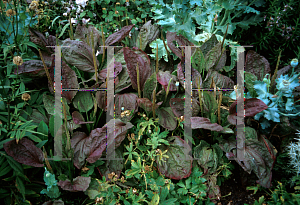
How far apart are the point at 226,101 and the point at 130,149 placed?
2.40 ft

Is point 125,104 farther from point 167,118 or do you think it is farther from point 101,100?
point 167,118

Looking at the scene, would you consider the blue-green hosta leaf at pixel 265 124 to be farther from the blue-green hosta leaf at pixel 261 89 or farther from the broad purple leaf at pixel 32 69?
the broad purple leaf at pixel 32 69

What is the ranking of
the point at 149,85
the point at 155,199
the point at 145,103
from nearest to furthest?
1. the point at 155,199
2. the point at 145,103
3. the point at 149,85

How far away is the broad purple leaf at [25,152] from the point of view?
1.25 meters

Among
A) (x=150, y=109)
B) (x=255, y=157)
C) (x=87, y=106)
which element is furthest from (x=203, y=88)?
(x=87, y=106)

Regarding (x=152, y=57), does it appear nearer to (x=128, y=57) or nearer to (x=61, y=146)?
(x=128, y=57)

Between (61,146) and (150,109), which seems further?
(150,109)

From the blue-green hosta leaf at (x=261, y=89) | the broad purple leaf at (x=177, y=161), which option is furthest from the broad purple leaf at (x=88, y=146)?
the blue-green hosta leaf at (x=261, y=89)

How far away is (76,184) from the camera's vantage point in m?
1.33

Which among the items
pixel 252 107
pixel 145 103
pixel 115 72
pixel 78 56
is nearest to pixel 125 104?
pixel 145 103

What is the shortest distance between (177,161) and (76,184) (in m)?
0.59

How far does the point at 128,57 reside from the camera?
160 cm

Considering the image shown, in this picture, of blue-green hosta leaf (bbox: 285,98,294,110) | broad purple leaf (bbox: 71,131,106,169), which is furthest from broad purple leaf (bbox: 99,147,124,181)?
blue-green hosta leaf (bbox: 285,98,294,110)

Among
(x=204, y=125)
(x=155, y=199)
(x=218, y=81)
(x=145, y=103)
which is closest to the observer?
(x=155, y=199)
